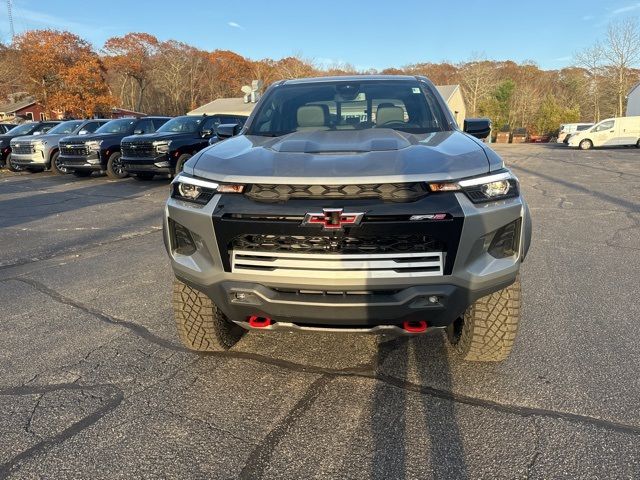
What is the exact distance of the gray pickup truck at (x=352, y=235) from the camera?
2295mm

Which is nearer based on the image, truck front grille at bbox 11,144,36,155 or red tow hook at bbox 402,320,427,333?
red tow hook at bbox 402,320,427,333

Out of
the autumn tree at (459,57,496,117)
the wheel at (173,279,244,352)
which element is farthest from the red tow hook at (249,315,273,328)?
the autumn tree at (459,57,496,117)

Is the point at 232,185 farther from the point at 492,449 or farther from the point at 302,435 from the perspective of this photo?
the point at 492,449

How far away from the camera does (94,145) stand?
13.7 metres

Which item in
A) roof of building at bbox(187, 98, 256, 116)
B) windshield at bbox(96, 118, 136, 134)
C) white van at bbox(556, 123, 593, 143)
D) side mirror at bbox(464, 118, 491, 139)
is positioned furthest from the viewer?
roof of building at bbox(187, 98, 256, 116)

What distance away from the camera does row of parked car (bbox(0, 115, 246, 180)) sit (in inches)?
473

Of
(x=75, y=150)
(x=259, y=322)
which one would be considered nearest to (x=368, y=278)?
(x=259, y=322)

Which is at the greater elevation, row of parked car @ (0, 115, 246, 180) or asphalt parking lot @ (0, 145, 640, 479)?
row of parked car @ (0, 115, 246, 180)

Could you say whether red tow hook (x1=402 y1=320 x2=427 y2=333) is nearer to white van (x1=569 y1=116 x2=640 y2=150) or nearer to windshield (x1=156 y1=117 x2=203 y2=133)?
windshield (x1=156 y1=117 x2=203 y2=133)

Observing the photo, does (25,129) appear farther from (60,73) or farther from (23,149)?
(60,73)

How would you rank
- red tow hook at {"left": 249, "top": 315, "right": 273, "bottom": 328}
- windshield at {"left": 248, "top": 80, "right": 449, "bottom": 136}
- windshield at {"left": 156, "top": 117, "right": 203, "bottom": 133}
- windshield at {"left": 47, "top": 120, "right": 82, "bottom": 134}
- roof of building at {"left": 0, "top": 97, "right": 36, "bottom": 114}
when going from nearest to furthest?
red tow hook at {"left": 249, "top": 315, "right": 273, "bottom": 328}
windshield at {"left": 248, "top": 80, "right": 449, "bottom": 136}
windshield at {"left": 156, "top": 117, "right": 203, "bottom": 133}
windshield at {"left": 47, "top": 120, "right": 82, "bottom": 134}
roof of building at {"left": 0, "top": 97, "right": 36, "bottom": 114}

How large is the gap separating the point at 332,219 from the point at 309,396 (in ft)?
3.49

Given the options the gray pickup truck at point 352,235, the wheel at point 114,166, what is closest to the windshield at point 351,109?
the gray pickup truck at point 352,235

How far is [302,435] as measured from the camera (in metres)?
2.36
